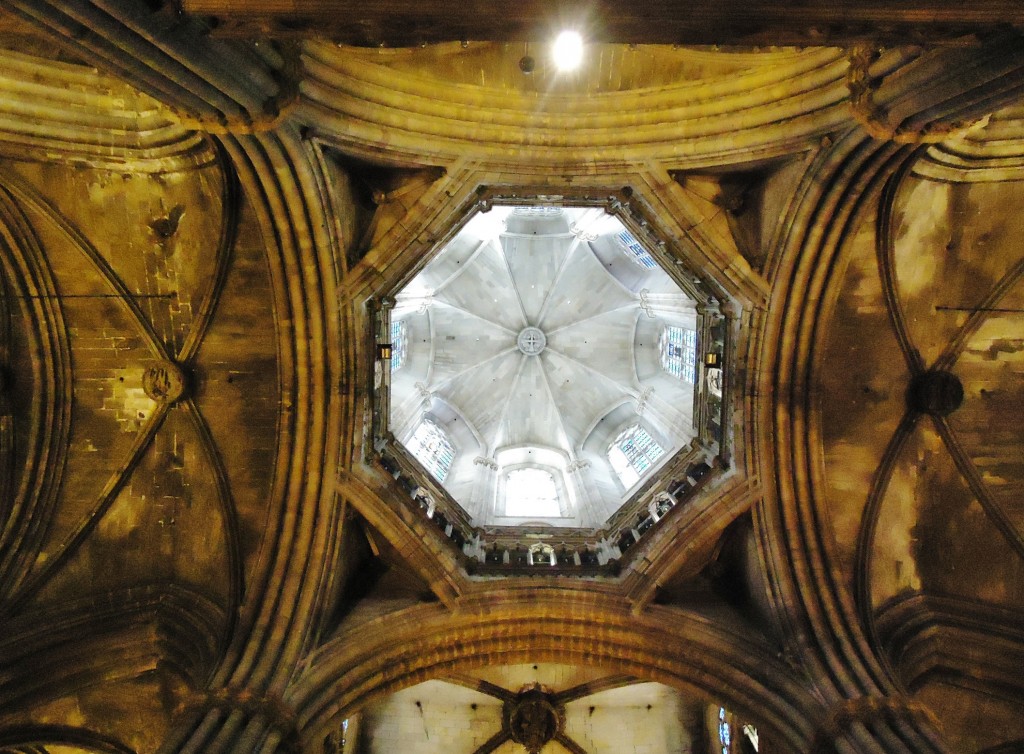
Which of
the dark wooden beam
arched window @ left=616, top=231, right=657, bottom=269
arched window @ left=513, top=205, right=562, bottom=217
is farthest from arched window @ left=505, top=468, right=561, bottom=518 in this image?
the dark wooden beam

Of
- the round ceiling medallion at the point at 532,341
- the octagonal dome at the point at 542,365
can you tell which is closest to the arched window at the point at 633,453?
the octagonal dome at the point at 542,365

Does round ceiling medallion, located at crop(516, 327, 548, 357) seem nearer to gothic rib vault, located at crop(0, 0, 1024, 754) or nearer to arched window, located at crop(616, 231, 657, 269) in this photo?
arched window, located at crop(616, 231, 657, 269)

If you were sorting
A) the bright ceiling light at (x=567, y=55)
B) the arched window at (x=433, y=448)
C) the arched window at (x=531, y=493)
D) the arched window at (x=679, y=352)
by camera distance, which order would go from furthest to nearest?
the arched window at (x=433, y=448)
the arched window at (x=679, y=352)
the arched window at (x=531, y=493)
the bright ceiling light at (x=567, y=55)

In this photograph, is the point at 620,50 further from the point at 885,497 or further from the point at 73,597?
the point at 73,597

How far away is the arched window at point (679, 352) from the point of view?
55.8 feet

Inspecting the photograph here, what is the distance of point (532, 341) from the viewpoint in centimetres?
2430

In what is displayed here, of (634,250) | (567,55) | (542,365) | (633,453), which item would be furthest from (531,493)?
(567,55)

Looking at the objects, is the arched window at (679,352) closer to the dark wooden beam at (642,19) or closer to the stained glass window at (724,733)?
the stained glass window at (724,733)

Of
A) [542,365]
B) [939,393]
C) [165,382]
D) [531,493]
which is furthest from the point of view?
[542,365]

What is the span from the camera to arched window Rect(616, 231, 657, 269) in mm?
18109

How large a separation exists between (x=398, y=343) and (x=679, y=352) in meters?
8.77

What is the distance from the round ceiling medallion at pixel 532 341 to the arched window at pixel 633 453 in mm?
5755

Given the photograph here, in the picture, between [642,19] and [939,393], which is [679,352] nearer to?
[939,393]

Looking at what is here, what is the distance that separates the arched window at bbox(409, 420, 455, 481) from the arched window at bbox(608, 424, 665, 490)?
16.5ft
